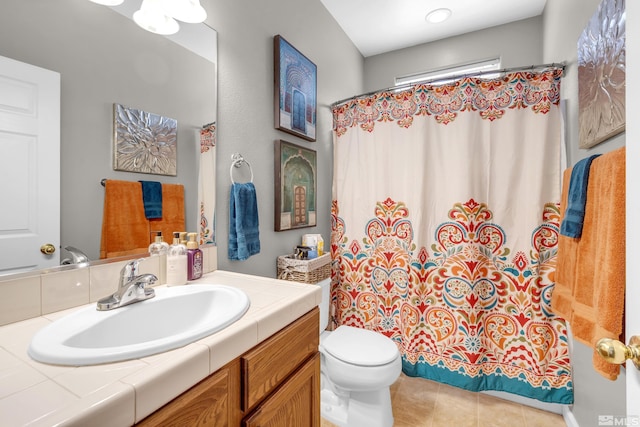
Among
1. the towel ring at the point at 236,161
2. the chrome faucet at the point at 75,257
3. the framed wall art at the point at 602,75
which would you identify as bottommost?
the chrome faucet at the point at 75,257

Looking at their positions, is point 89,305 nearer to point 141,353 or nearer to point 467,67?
point 141,353

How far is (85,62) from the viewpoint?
868 mm

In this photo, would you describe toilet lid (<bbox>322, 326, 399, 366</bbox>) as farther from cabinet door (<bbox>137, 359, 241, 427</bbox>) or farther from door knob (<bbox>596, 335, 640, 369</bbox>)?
door knob (<bbox>596, 335, 640, 369</bbox>)

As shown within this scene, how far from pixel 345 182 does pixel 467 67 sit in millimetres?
1579

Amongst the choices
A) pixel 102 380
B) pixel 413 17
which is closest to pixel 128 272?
pixel 102 380

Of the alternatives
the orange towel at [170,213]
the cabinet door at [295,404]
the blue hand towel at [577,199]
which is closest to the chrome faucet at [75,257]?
the orange towel at [170,213]

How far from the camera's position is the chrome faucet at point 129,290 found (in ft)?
2.63

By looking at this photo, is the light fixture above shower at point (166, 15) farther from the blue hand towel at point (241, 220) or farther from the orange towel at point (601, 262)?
the orange towel at point (601, 262)

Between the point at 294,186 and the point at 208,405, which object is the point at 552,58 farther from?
the point at 208,405

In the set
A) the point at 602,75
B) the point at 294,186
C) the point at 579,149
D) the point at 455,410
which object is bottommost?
the point at 455,410

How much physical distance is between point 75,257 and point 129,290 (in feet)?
0.67

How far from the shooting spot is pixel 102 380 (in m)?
0.49
